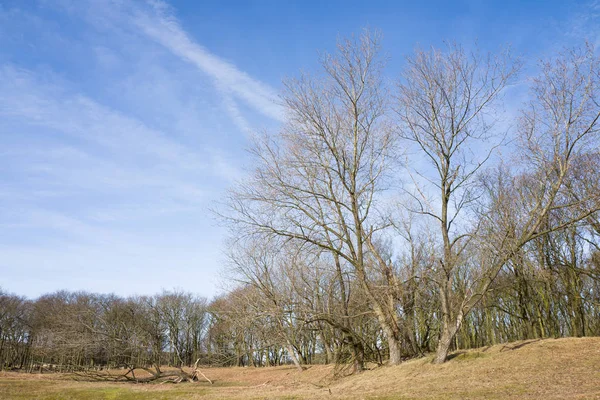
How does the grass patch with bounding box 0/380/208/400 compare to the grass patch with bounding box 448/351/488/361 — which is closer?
the grass patch with bounding box 448/351/488/361

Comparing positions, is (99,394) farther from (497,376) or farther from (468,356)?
(497,376)

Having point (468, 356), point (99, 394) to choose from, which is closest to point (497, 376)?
point (468, 356)

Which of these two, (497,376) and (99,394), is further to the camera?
(99,394)

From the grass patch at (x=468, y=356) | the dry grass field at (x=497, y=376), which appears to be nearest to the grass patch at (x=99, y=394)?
the dry grass field at (x=497, y=376)

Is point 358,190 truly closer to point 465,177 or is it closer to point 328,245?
point 328,245

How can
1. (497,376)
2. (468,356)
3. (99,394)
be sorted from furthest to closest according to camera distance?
(99,394)
(468,356)
(497,376)

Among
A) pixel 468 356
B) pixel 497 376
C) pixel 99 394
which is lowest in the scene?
pixel 99 394

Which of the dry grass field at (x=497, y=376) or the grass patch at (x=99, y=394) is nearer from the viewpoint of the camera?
the dry grass field at (x=497, y=376)

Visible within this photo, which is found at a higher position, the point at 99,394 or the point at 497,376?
the point at 497,376

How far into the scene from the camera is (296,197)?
1628 cm

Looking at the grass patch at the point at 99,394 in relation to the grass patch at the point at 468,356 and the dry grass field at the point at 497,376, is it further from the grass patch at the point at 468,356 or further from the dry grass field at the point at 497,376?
the grass patch at the point at 468,356

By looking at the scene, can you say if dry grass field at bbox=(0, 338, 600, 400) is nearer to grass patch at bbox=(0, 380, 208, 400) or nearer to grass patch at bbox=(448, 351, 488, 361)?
grass patch at bbox=(448, 351, 488, 361)

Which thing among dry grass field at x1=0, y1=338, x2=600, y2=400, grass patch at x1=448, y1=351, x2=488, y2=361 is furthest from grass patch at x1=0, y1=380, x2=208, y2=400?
grass patch at x1=448, y1=351, x2=488, y2=361

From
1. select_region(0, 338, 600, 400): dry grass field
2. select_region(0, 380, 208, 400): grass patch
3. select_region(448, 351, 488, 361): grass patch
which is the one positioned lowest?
select_region(0, 380, 208, 400): grass patch
